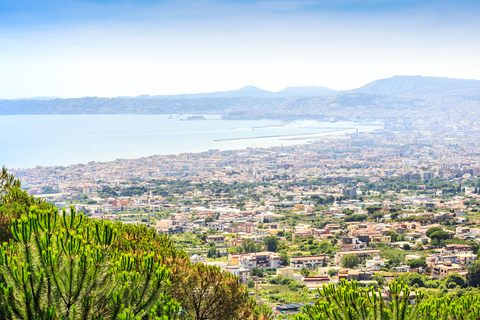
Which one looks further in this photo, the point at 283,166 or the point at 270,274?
A: the point at 283,166

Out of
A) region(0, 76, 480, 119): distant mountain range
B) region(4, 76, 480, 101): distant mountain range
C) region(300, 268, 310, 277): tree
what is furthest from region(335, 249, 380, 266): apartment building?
region(4, 76, 480, 101): distant mountain range

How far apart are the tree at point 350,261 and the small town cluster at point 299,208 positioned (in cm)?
5

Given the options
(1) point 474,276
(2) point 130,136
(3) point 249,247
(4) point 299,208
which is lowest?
(4) point 299,208

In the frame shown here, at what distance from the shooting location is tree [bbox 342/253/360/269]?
17.3m

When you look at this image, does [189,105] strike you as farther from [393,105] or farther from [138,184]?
[138,184]

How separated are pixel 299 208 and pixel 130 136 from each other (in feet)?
185

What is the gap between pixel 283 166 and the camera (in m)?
51.5

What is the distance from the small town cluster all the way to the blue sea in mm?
9102

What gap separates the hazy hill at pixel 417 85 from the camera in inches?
5302

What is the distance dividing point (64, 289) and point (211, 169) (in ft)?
152

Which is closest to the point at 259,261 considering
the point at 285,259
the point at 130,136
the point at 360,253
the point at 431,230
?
the point at 285,259

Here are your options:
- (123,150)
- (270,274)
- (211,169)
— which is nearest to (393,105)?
(123,150)

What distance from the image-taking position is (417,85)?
147 m

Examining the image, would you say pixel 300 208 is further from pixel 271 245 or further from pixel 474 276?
pixel 474 276
